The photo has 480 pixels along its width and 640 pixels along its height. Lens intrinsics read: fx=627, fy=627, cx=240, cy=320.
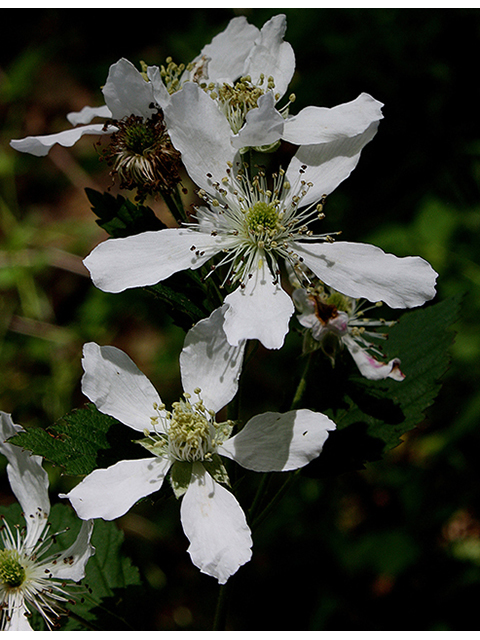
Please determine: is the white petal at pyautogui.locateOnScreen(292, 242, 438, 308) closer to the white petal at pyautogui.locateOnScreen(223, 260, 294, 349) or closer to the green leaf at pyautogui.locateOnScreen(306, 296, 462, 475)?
the white petal at pyautogui.locateOnScreen(223, 260, 294, 349)

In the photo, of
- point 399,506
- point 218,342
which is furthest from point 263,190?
point 399,506

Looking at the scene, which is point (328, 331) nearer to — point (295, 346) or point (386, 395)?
point (386, 395)

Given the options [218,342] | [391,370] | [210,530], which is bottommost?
[210,530]

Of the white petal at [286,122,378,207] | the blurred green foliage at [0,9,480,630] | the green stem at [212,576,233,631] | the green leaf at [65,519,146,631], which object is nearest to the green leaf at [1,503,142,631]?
the green leaf at [65,519,146,631]

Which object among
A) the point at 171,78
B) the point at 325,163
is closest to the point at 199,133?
the point at 325,163

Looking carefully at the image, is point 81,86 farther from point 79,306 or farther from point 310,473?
point 310,473

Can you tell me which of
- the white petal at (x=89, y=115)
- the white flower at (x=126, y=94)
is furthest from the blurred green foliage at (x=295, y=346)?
the white flower at (x=126, y=94)

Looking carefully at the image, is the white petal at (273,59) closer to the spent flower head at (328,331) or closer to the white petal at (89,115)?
the white petal at (89,115)
